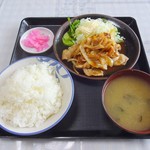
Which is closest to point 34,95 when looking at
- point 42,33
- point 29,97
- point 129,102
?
point 29,97

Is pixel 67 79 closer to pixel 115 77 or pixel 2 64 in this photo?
pixel 115 77

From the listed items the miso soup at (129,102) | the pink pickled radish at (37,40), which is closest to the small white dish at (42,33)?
the pink pickled radish at (37,40)

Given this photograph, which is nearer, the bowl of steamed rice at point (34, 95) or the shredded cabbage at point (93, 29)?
the bowl of steamed rice at point (34, 95)

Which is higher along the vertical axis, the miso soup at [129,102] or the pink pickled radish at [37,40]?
the pink pickled radish at [37,40]

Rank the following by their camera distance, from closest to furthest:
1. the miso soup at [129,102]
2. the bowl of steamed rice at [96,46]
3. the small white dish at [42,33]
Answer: the miso soup at [129,102], the bowl of steamed rice at [96,46], the small white dish at [42,33]

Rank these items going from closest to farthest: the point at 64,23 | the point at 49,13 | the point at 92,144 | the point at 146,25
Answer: the point at 92,144
the point at 64,23
the point at 146,25
the point at 49,13

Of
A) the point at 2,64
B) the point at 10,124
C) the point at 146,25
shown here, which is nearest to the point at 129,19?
the point at 146,25

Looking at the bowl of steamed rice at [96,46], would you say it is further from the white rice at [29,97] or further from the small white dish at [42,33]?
the white rice at [29,97]
